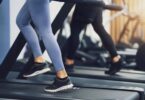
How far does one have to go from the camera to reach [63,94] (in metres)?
3.09

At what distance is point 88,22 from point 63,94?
1.15 metres

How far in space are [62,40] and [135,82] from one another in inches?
83.4

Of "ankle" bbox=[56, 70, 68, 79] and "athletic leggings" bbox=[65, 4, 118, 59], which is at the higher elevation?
"athletic leggings" bbox=[65, 4, 118, 59]

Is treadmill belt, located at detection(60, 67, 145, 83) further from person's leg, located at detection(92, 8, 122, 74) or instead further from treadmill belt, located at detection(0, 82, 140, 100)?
treadmill belt, located at detection(0, 82, 140, 100)

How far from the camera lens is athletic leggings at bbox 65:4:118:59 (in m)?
3.98

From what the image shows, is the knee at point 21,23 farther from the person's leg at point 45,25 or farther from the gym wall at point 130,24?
the gym wall at point 130,24

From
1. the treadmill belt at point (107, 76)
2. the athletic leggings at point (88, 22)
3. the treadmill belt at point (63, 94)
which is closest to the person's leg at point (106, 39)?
the athletic leggings at point (88, 22)

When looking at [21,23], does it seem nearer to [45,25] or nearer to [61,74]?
[45,25]

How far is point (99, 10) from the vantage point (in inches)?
159

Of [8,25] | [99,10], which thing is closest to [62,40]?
[8,25]

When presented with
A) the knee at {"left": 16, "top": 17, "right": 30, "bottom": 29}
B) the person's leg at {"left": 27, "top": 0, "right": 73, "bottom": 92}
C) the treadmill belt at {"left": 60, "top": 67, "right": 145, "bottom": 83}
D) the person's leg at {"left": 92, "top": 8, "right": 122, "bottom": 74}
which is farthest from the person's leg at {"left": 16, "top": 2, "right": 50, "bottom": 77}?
the treadmill belt at {"left": 60, "top": 67, "right": 145, "bottom": 83}

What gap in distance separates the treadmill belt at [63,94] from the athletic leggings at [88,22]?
26.9 inches

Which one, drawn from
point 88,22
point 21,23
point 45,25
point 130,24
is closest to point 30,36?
point 21,23

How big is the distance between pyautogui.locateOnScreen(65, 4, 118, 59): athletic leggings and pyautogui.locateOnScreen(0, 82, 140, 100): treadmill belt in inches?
26.9
